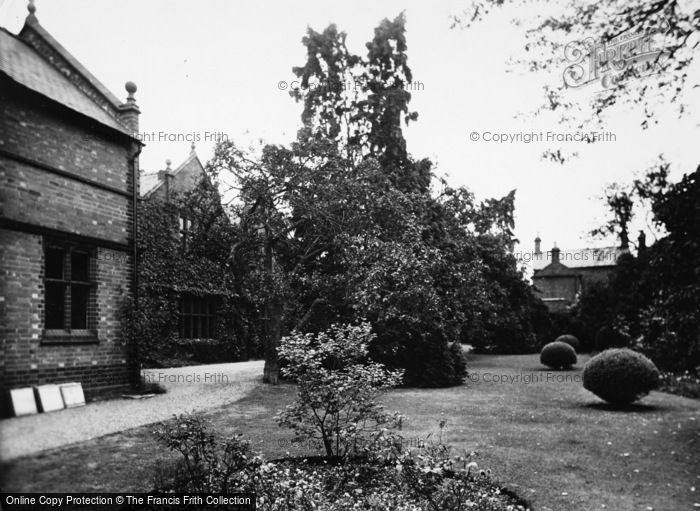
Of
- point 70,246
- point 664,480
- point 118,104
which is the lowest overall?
point 664,480

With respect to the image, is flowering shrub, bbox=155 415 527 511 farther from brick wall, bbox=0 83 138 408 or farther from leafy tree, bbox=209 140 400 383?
leafy tree, bbox=209 140 400 383

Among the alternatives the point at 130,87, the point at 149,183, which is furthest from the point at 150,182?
the point at 130,87

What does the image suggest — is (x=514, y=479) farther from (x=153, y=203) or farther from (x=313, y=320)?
(x=313, y=320)

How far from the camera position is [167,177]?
22.2ft

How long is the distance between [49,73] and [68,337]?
5.96 ft

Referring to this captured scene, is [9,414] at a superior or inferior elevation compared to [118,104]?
inferior

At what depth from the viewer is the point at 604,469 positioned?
665 centimetres

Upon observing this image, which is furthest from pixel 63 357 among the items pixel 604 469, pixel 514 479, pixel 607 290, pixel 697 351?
pixel 607 290

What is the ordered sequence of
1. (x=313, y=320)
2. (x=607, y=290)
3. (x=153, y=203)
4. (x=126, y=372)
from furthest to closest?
(x=607, y=290), (x=313, y=320), (x=153, y=203), (x=126, y=372)

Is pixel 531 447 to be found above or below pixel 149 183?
below

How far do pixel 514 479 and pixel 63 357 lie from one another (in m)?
5.38

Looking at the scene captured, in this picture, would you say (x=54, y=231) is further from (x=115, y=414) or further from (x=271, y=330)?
(x=271, y=330)

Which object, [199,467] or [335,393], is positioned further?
[335,393]

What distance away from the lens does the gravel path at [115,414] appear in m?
2.36
